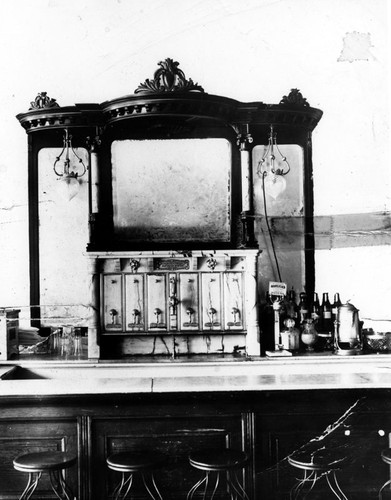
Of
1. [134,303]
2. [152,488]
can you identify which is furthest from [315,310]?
[152,488]

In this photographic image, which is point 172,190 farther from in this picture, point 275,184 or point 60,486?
point 60,486

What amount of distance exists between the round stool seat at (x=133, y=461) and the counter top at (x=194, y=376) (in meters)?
0.34

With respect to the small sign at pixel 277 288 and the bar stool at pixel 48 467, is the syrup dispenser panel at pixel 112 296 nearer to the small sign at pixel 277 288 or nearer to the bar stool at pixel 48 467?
the small sign at pixel 277 288

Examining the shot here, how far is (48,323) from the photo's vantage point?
16.3 feet

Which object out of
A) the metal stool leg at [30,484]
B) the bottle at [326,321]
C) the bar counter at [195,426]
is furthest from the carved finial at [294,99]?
the metal stool leg at [30,484]

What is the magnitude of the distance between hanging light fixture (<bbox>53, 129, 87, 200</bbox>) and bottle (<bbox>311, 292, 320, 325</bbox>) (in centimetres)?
228

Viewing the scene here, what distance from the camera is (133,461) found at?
2.92 meters

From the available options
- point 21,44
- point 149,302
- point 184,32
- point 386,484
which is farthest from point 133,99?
point 386,484

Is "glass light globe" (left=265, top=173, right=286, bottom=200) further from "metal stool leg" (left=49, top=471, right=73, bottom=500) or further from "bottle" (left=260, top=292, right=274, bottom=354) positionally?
"metal stool leg" (left=49, top=471, right=73, bottom=500)

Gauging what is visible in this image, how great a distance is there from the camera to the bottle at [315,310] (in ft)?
15.9

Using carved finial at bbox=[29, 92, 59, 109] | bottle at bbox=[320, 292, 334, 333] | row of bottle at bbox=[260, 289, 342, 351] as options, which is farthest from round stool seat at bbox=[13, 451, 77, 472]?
carved finial at bbox=[29, 92, 59, 109]

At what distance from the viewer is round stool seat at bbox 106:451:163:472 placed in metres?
2.87

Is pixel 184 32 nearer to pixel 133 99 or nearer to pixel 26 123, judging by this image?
pixel 133 99

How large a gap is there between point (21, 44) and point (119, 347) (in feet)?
8.96
